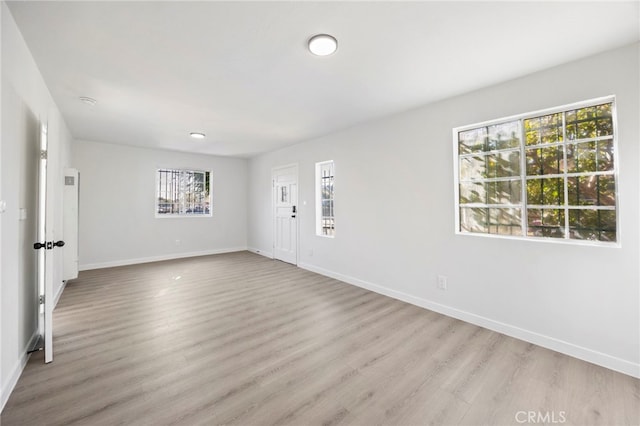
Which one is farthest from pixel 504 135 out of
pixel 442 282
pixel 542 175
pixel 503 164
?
pixel 442 282

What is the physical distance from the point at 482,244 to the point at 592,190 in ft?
3.16

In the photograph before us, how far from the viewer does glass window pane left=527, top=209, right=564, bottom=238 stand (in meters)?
2.44

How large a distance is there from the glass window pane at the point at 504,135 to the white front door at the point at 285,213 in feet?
11.2

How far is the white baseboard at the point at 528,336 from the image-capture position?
2041 mm

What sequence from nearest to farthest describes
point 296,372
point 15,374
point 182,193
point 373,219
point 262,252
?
point 15,374
point 296,372
point 373,219
point 182,193
point 262,252

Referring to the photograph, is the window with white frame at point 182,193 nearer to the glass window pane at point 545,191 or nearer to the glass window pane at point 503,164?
the glass window pane at point 503,164

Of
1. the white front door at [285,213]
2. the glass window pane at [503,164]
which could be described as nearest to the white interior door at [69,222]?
the white front door at [285,213]

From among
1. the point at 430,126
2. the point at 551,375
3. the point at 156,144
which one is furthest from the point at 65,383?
the point at 156,144

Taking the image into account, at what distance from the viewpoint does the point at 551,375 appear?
1.98m

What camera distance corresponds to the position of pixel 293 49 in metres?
2.10

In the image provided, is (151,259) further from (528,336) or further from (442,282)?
(528,336)

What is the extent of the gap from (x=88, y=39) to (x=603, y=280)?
4.37 m

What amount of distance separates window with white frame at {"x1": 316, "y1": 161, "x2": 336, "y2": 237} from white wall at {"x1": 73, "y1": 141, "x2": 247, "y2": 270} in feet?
9.77

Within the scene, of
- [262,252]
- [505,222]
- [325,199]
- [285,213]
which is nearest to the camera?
[505,222]
